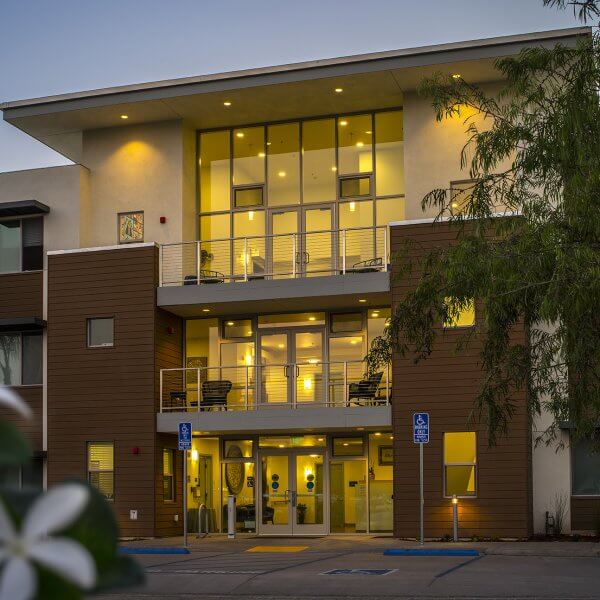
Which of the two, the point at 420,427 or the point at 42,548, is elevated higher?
the point at 42,548

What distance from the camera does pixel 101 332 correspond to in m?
29.0

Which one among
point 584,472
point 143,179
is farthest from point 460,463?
point 143,179

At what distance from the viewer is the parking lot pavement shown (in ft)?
51.6

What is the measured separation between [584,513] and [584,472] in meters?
0.96

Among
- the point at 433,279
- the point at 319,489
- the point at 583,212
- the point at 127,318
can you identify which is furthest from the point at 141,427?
the point at 583,212

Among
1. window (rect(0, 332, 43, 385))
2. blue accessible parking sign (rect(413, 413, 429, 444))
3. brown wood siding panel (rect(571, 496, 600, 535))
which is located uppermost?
window (rect(0, 332, 43, 385))

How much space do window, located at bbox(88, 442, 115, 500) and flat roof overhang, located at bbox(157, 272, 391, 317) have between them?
12.6ft

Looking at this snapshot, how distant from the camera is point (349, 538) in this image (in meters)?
27.4

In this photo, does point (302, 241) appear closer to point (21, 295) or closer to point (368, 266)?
point (368, 266)

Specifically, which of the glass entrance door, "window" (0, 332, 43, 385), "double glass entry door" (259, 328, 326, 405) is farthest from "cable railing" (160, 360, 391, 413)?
"window" (0, 332, 43, 385)

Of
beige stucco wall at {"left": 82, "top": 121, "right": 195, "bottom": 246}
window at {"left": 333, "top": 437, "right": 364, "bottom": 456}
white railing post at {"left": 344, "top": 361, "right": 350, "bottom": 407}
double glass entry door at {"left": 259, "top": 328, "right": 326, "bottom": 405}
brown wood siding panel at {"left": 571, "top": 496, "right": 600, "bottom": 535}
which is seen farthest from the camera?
beige stucco wall at {"left": 82, "top": 121, "right": 195, "bottom": 246}

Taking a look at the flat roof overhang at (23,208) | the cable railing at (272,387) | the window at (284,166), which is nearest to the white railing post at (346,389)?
the cable railing at (272,387)

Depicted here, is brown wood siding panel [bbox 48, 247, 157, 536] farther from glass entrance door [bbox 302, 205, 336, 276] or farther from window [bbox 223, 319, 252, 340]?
glass entrance door [bbox 302, 205, 336, 276]

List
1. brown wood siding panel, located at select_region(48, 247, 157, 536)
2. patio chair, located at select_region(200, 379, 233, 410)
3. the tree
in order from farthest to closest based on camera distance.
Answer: brown wood siding panel, located at select_region(48, 247, 157, 536), patio chair, located at select_region(200, 379, 233, 410), the tree
